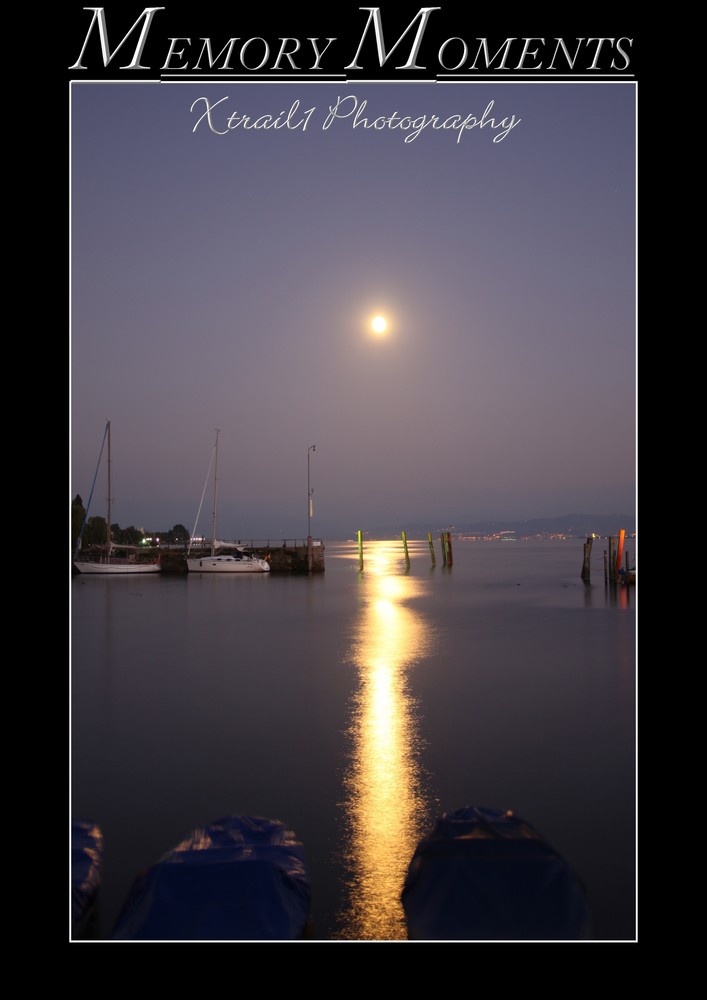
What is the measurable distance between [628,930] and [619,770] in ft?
16.8

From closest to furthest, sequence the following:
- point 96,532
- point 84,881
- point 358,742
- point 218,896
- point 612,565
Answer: point 218,896, point 84,881, point 358,742, point 612,565, point 96,532

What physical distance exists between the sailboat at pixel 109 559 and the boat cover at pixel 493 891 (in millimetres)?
53368

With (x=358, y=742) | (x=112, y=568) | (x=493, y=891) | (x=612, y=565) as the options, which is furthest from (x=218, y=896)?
(x=112, y=568)

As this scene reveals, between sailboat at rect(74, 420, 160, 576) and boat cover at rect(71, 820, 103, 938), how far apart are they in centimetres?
5142

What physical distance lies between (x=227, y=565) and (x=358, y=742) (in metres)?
49.4

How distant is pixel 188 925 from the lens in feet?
17.9

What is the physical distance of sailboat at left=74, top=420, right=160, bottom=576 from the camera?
58831 mm

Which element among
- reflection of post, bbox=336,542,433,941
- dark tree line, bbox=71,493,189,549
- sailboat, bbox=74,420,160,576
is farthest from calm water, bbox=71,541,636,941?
dark tree line, bbox=71,493,189,549

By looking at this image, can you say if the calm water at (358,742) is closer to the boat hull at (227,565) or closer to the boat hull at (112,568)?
the boat hull at (112,568)

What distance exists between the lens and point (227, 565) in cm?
6141

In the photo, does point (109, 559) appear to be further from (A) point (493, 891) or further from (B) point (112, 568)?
(A) point (493, 891)
